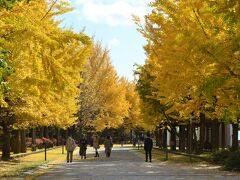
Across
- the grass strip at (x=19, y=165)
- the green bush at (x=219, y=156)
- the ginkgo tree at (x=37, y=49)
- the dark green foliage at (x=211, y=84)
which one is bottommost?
the grass strip at (x=19, y=165)

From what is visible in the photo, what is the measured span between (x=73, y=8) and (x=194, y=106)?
6840mm

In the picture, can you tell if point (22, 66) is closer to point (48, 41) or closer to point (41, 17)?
point (41, 17)

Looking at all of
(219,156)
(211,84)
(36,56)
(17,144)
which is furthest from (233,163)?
(17,144)

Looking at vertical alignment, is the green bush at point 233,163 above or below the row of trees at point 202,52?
below

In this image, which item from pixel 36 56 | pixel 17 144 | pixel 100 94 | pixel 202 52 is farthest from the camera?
pixel 100 94

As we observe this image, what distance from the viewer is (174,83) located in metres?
17.5

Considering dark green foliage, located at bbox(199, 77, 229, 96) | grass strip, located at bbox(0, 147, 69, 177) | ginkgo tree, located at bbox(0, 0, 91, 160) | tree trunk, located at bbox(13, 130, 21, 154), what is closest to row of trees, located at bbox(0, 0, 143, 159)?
ginkgo tree, located at bbox(0, 0, 91, 160)

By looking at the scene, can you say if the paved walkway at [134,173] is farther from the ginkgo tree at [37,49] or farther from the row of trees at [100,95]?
the row of trees at [100,95]

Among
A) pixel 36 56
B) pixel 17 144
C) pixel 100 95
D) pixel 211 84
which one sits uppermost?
pixel 100 95

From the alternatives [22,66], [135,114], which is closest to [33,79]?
[22,66]

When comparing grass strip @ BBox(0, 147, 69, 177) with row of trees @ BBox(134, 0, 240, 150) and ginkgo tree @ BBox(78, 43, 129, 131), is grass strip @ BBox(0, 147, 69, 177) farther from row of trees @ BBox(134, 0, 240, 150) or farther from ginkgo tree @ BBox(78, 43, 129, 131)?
ginkgo tree @ BBox(78, 43, 129, 131)

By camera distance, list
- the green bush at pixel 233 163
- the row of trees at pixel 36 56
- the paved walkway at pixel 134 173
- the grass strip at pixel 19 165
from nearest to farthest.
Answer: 1. the row of trees at pixel 36 56
2. the paved walkway at pixel 134 173
3. the grass strip at pixel 19 165
4. the green bush at pixel 233 163

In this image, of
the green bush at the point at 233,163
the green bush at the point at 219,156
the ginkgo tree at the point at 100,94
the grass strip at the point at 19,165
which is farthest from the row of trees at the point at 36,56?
the ginkgo tree at the point at 100,94

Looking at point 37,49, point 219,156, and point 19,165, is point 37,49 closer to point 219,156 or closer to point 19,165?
point 19,165
